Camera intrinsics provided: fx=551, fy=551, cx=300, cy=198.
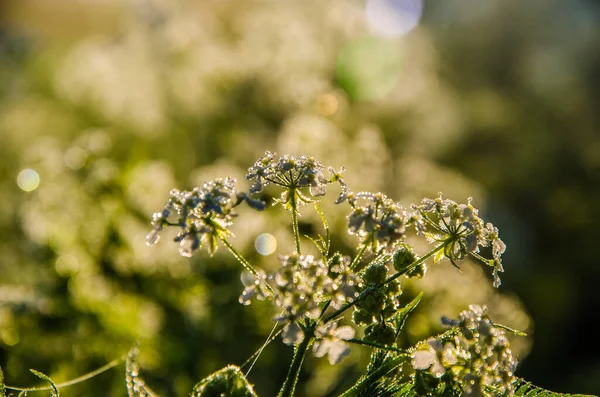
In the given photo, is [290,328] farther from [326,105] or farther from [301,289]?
[326,105]

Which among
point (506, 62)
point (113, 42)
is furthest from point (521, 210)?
point (113, 42)

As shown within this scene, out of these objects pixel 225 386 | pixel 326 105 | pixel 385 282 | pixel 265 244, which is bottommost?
pixel 225 386

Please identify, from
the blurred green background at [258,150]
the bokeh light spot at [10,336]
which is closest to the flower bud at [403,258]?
the blurred green background at [258,150]

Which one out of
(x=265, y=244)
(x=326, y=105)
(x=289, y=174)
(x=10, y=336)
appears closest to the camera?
(x=289, y=174)

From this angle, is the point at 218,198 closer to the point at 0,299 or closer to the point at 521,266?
the point at 0,299

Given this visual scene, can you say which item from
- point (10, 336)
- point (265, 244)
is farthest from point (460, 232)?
point (10, 336)

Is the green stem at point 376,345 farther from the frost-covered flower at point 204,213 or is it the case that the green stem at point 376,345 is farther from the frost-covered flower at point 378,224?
the frost-covered flower at point 204,213

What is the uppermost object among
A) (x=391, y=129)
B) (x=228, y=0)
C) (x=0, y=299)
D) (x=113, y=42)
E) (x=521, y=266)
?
(x=228, y=0)
